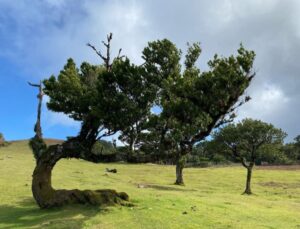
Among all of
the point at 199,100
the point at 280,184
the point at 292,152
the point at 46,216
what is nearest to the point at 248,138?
the point at 280,184

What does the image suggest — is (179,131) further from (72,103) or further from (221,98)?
(72,103)

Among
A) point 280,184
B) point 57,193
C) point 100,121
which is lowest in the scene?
point 57,193

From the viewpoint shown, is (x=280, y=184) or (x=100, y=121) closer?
(x=100, y=121)

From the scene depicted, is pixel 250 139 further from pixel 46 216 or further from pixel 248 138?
pixel 46 216

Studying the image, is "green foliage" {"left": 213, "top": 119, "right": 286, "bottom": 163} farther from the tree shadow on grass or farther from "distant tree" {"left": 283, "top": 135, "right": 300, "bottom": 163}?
"distant tree" {"left": 283, "top": 135, "right": 300, "bottom": 163}

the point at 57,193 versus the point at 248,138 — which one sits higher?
the point at 248,138

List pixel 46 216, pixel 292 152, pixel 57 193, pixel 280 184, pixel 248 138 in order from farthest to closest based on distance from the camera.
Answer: pixel 292 152
pixel 280 184
pixel 248 138
pixel 57 193
pixel 46 216

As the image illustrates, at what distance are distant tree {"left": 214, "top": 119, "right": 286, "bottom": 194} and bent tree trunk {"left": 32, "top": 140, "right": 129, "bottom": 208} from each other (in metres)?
31.2

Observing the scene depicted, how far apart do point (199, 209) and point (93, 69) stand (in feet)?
49.3

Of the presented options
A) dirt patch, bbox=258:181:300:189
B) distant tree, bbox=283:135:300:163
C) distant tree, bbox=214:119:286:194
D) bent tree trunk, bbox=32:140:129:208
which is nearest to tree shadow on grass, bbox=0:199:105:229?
bent tree trunk, bbox=32:140:129:208

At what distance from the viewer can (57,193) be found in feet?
92.4

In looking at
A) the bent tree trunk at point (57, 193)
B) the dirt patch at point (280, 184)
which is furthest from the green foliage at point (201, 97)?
the dirt patch at point (280, 184)

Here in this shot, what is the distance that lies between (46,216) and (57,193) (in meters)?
2.54

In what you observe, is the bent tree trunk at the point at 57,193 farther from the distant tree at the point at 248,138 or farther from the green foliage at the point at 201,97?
the distant tree at the point at 248,138
